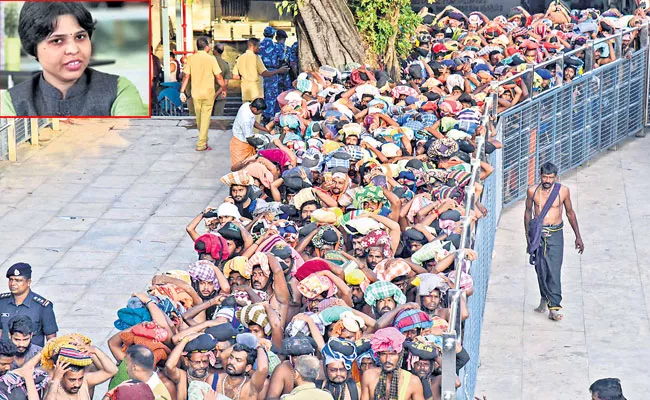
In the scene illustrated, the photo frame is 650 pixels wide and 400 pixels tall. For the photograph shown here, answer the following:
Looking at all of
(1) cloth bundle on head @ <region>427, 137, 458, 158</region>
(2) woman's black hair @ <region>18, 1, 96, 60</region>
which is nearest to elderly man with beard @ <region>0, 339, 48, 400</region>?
(1) cloth bundle on head @ <region>427, 137, 458, 158</region>

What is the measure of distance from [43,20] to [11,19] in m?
0.71

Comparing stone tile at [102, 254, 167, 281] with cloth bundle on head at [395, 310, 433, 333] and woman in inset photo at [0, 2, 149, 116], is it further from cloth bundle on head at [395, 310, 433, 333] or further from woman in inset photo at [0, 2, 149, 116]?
cloth bundle on head at [395, 310, 433, 333]

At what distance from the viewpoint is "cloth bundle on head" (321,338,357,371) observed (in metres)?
8.38

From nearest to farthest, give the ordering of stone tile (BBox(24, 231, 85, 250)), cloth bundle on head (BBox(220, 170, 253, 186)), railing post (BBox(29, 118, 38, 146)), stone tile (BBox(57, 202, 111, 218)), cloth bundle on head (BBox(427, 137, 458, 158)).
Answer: cloth bundle on head (BBox(220, 170, 253, 186))
cloth bundle on head (BBox(427, 137, 458, 158))
stone tile (BBox(24, 231, 85, 250))
stone tile (BBox(57, 202, 111, 218))
railing post (BBox(29, 118, 38, 146))

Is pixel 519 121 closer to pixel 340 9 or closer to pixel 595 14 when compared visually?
pixel 340 9

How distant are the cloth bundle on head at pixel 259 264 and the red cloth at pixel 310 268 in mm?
248

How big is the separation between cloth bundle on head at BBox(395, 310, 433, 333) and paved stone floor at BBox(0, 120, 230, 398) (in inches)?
140

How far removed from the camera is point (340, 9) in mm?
17516

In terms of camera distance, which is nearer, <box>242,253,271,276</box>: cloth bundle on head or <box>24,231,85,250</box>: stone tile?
<box>242,253,271,276</box>: cloth bundle on head

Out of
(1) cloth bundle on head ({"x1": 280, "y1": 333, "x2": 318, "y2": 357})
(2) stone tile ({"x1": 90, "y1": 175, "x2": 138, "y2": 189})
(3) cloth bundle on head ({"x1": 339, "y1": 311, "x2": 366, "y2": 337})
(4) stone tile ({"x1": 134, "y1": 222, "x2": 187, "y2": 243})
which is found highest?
(1) cloth bundle on head ({"x1": 280, "y1": 333, "x2": 318, "y2": 357})

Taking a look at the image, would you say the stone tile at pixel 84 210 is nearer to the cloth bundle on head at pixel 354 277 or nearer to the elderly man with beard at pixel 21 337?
the cloth bundle on head at pixel 354 277

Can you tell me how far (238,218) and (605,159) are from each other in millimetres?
8455

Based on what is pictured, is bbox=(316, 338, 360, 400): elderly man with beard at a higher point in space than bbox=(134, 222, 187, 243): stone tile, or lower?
higher

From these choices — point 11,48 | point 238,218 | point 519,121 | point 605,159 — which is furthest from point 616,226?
point 11,48
